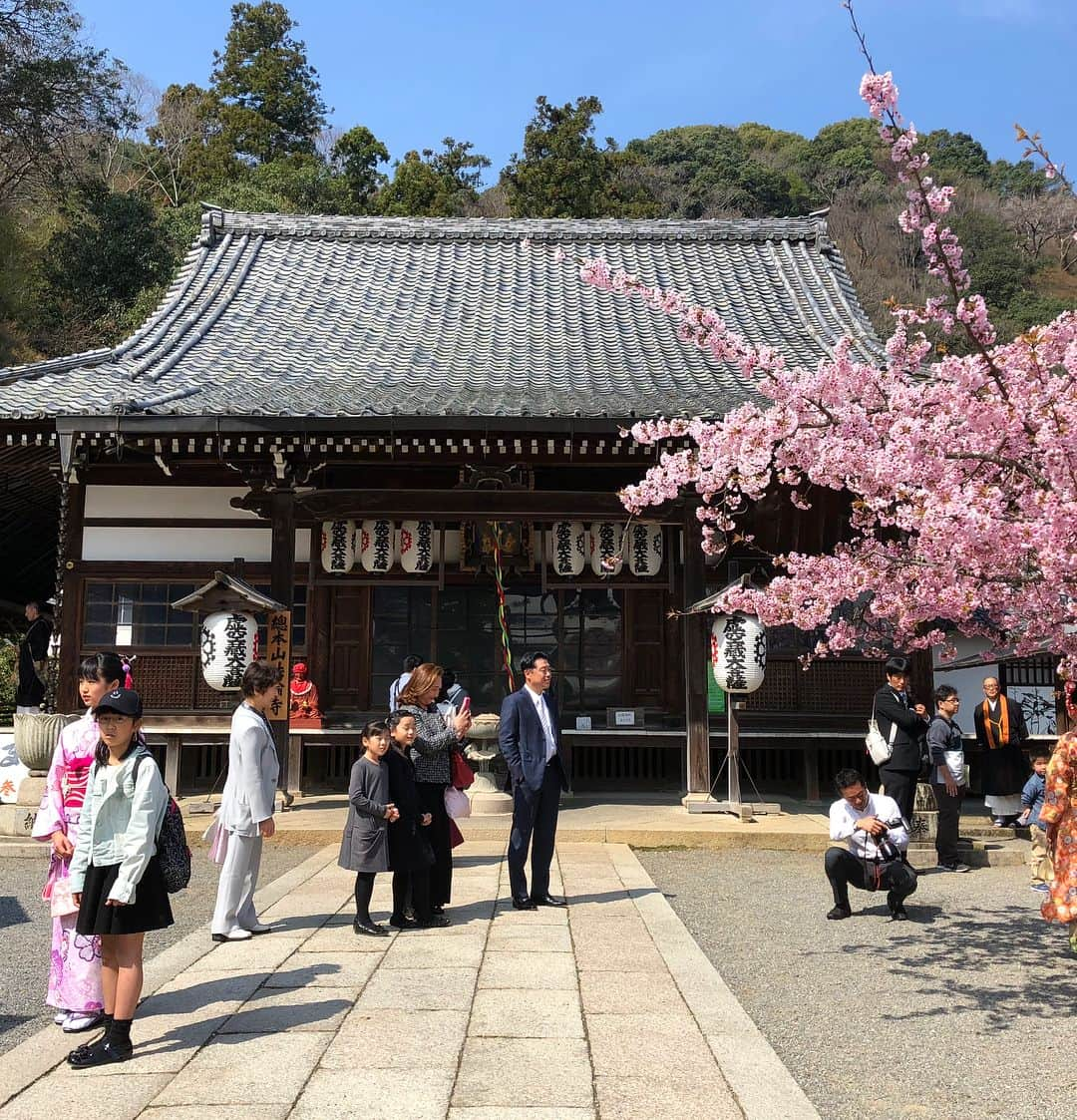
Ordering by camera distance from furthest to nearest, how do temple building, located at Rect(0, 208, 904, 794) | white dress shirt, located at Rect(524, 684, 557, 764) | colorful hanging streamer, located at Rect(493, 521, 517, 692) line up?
colorful hanging streamer, located at Rect(493, 521, 517, 692), temple building, located at Rect(0, 208, 904, 794), white dress shirt, located at Rect(524, 684, 557, 764)

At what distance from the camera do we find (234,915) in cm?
563

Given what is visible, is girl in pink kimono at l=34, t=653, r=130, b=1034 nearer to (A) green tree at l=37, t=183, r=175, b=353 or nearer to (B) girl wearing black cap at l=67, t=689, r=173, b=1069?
(B) girl wearing black cap at l=67, t=689, r=173, b=1069

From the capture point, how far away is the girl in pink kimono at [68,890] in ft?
13.3

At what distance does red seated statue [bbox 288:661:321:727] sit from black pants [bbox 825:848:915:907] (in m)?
6.54

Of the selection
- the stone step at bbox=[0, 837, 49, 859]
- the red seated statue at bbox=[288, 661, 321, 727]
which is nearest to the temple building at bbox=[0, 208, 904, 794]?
the red seated statue at bbox=[288, 661, 321, 727]

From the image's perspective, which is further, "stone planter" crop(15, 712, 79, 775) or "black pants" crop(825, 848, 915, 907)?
"stone planter" crop(15, 712, 79, 775)

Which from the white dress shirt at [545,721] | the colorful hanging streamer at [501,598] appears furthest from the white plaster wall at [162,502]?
the white dress shirt at [545,721]

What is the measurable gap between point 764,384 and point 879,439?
667 millimetres

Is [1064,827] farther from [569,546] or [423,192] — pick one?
[423,192]

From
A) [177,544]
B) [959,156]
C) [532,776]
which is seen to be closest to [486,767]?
[532,776]

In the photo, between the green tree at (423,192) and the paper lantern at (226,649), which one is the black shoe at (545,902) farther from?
the green tree at (423,192)

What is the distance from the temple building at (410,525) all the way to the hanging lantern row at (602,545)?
2 cm

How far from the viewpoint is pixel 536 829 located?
6.41 meters

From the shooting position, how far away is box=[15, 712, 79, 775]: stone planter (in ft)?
28.7
